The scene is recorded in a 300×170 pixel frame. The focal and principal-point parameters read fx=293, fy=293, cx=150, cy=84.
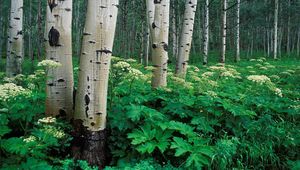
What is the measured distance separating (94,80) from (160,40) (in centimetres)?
251

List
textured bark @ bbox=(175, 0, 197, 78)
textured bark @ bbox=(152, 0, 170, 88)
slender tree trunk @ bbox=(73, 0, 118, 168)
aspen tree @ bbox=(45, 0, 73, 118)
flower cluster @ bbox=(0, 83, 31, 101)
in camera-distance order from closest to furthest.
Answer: flower cluster @ bbox=(0, 83, 31, 101) < slender tree trunk @ bbox=(73, 0, 118, 168) < aspen tree @ bbox=(45, 0, 73, 118) < textured bark @ bbox=(152, 0, 170, 88) < textured bark @ bbox=(175, 0, 197, 78)

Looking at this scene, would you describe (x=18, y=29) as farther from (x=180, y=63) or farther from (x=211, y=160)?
(x=211, y=160)

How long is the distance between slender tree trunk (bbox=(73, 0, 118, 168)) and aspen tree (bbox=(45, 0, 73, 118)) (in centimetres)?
47

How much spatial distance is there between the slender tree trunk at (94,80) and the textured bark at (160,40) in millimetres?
2234

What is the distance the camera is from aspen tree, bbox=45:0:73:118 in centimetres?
408

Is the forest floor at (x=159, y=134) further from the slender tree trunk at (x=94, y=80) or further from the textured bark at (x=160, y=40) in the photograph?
the textured bark at (x=160, y=40)

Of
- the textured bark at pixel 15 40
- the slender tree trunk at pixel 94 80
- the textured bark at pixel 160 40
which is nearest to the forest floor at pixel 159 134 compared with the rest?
the slender tree trunk at pixel 94 80

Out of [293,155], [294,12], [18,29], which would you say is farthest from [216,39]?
[293,155]

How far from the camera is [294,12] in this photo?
108ft

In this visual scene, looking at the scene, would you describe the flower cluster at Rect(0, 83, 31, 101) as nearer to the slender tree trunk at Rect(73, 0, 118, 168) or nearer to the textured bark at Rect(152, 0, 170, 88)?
the slender tree trunk at Rect(73, 0, 118, 168)

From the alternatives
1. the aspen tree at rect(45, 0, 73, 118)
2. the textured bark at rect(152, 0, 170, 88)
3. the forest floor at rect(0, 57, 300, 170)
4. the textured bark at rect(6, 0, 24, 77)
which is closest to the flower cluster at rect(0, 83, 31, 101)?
the forest floor at rect(0, 57, 300, 170)

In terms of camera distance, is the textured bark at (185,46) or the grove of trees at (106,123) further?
the textured bark at (185,46)

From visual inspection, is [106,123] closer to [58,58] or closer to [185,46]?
[58,58]

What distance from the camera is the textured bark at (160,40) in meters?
5.88
